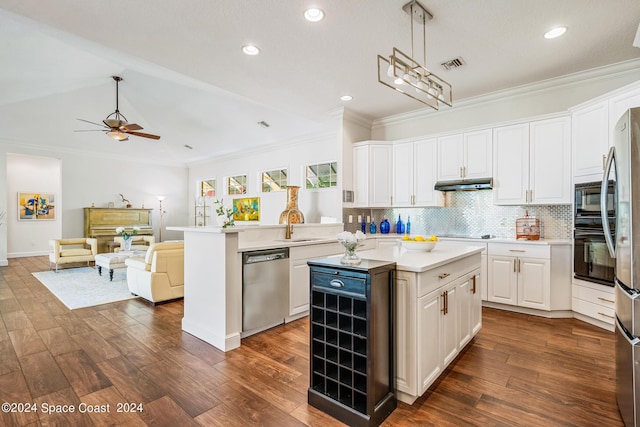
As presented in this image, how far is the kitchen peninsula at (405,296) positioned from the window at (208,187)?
22.5 feet

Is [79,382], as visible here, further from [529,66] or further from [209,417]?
[529,66]

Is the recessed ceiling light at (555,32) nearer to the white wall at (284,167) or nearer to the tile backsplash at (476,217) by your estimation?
the tile backsplash at (476,217)

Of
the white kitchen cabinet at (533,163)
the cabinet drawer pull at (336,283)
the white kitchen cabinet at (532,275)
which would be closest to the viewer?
the cabinet drawer pull at (336,283)

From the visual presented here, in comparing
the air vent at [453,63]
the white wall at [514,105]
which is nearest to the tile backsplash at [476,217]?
the white wall at [514,105]

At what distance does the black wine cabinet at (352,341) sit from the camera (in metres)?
1.85

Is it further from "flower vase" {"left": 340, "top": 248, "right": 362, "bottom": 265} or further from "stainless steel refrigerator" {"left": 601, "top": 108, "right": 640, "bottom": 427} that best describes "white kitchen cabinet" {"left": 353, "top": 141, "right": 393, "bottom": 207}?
"stainless steel refrigerator" {"left": 601, "top": 108, "right": 640, "bottom": 427}

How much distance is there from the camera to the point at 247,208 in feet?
29.5

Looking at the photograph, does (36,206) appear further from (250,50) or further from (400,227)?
(400,227)

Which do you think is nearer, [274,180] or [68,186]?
[274,180]

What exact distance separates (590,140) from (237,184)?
812cm

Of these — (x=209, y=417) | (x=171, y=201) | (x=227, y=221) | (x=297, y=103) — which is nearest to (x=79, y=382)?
(x=209, y=417)

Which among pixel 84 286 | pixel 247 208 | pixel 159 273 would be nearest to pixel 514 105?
pixel 159 273

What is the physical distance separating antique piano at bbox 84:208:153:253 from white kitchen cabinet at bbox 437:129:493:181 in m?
7.98

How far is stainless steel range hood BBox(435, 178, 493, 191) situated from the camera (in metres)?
4.32
